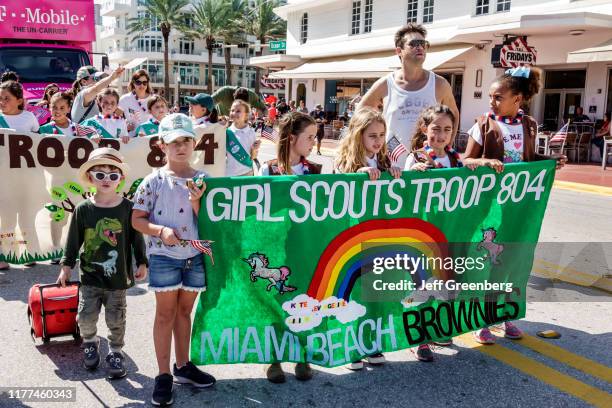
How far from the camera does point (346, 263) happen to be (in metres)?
3.55

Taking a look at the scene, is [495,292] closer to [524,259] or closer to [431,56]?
[524,259]

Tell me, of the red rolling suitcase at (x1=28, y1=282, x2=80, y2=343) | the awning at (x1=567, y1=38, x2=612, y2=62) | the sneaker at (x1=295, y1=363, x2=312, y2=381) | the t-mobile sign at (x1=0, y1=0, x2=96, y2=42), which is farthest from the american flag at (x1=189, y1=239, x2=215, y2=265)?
the awning at (x1=567, y1=38, x2=612, y2=62)

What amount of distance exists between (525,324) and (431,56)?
19536 millimetres

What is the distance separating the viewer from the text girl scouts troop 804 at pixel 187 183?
3151 millimetres

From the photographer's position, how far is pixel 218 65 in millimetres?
72750

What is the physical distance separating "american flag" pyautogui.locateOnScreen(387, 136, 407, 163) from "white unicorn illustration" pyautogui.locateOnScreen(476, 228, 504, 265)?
2.55ft

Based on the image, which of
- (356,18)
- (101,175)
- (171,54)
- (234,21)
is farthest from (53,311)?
(171,54)

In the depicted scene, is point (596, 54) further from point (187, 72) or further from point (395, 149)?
point (187, 72)

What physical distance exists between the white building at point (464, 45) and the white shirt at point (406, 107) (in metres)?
12.7

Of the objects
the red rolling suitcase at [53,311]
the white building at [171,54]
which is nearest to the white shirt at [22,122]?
the red rolling suitcase at [53,311]

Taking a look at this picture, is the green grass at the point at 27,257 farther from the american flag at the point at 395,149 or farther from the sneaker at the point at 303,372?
the american flag at the point at 395,149

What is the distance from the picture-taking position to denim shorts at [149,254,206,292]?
3.14 meters

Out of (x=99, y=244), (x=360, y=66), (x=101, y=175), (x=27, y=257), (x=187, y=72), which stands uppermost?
(x=187, y=72)

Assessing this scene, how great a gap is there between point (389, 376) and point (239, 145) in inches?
136
